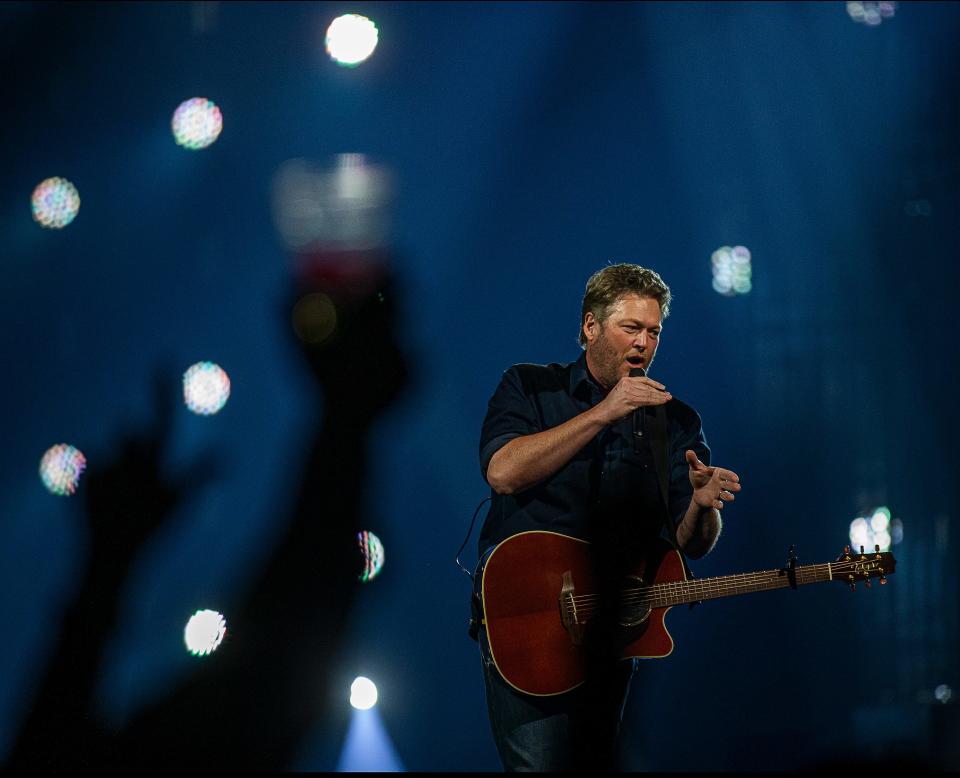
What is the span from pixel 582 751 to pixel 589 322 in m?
1.24

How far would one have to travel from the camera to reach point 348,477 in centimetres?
360

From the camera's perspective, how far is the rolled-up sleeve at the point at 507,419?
2646 millimetres

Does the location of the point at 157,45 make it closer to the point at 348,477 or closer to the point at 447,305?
the point at 447,305

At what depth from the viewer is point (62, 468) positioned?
3.44 metres

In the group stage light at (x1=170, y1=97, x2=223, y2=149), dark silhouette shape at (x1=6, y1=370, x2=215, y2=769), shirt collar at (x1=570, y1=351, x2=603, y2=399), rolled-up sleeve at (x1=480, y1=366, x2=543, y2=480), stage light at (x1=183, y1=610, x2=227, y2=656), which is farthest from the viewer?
stage light at (x1=170, y1=97, x2=223, y2=149)

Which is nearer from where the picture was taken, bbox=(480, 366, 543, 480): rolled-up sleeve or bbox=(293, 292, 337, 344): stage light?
bbox=(480, 366, 543, 480): rolled-up sleeve

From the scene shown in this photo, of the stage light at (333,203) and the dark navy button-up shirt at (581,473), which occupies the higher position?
the stage light at (333,203)

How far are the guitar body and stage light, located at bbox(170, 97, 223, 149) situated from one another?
83.2 inches

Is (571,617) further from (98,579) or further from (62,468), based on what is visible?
(62,468)

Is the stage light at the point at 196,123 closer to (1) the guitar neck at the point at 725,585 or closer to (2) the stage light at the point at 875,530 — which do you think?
(1) the guitar neck at the point at 725,585

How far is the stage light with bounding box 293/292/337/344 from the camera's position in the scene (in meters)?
3.59

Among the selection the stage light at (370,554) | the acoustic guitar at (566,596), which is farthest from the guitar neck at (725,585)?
the stage light at (370,554)

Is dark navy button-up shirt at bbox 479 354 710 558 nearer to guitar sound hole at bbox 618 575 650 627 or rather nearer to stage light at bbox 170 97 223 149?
guitar sound hole at bbox 618 575 650 627

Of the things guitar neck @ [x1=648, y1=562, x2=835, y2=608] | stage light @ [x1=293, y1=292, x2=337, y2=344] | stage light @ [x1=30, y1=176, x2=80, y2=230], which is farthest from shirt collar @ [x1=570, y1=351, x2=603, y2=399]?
stage light @ [x1=30, y1=176, x2=80, y2=230]
